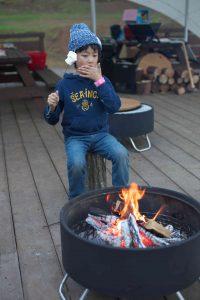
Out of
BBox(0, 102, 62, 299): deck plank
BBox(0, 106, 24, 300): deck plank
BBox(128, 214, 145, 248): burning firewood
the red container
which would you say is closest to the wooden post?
BBox(0, 102, 62, 299): deck plank

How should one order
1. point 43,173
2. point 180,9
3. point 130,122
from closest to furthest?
point 43,173 → point 130,122 → point 180,9

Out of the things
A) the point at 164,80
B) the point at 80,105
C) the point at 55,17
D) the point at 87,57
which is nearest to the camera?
the point at 87,57

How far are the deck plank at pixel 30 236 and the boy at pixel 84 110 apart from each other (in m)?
0.46

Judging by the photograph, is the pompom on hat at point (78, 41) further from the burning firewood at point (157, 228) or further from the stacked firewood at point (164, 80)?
the stacked firewood at point (164, 80)

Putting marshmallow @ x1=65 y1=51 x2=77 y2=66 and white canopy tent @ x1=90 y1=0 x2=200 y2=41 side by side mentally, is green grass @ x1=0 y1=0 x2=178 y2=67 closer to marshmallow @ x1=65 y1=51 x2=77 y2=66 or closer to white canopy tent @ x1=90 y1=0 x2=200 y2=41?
white canopy tent @ x1=90 y1=0 x2=200 y2=41

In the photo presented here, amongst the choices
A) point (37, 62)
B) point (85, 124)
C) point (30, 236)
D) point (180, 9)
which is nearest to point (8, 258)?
point (30, 236)

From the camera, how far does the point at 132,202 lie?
2.86 meters

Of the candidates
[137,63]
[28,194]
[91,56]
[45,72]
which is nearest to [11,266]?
[28,194]

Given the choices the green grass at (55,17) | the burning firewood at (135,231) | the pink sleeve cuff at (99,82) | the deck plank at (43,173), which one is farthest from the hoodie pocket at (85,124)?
the green grass at (55,17)

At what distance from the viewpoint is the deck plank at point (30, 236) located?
287 centimetres

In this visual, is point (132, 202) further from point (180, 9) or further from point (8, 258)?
point (180, 9)

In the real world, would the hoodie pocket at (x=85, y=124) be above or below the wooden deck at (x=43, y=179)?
above

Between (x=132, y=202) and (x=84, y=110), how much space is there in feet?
3.52

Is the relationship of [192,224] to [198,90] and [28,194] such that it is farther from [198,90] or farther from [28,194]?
[198,90]
